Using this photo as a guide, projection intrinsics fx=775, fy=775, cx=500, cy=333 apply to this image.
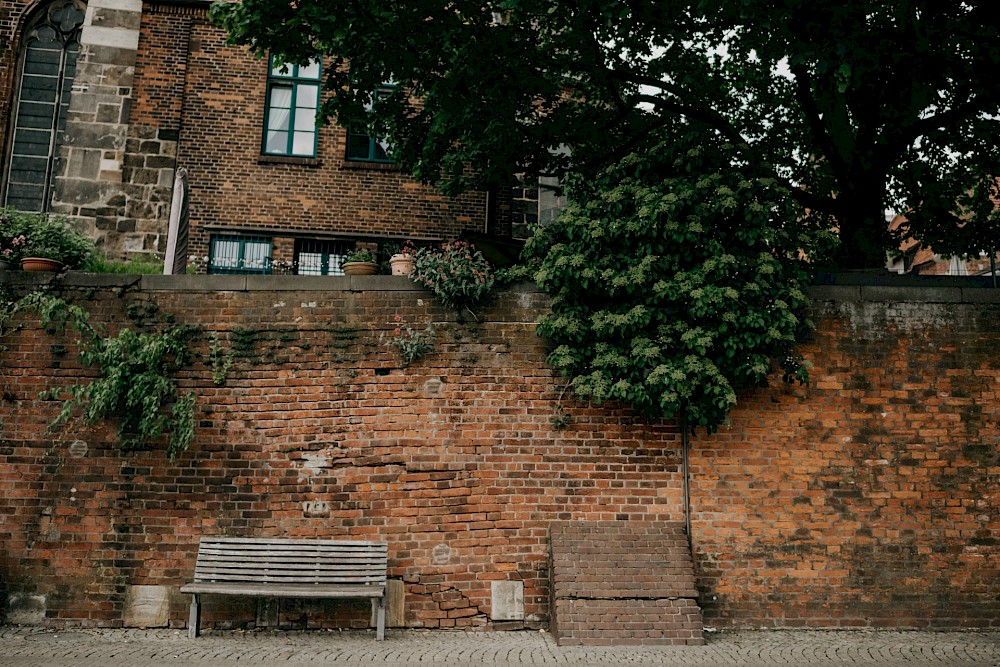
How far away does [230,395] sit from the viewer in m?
8.92

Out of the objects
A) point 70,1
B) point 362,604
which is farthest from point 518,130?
point 70,1

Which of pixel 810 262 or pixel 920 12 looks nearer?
pixel 810 262

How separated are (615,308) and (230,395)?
14.8 feet

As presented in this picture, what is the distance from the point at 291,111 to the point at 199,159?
193 centimetres

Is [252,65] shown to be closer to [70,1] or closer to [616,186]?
[70,1]

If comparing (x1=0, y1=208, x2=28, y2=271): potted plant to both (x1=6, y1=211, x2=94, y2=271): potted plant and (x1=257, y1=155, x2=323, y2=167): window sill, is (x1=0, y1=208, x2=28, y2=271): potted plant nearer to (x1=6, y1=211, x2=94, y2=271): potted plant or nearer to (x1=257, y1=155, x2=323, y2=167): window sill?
(x1=6, y1=211, x2=94, y2=271): potted plant

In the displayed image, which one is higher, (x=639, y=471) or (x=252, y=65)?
(x=252, y=65)

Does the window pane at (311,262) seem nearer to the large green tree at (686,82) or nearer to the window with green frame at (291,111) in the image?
the window with green frame at (291,111)

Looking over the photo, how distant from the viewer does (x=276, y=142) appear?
14.6 metres

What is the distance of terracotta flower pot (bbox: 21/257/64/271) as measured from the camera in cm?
913

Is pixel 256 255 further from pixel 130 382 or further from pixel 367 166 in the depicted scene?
pixel 130 382

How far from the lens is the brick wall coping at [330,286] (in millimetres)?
9141

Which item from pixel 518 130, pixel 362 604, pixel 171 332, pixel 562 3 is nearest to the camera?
pixel 362 604

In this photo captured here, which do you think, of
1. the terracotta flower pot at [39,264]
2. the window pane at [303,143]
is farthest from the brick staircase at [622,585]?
the window pane at [303,143]
